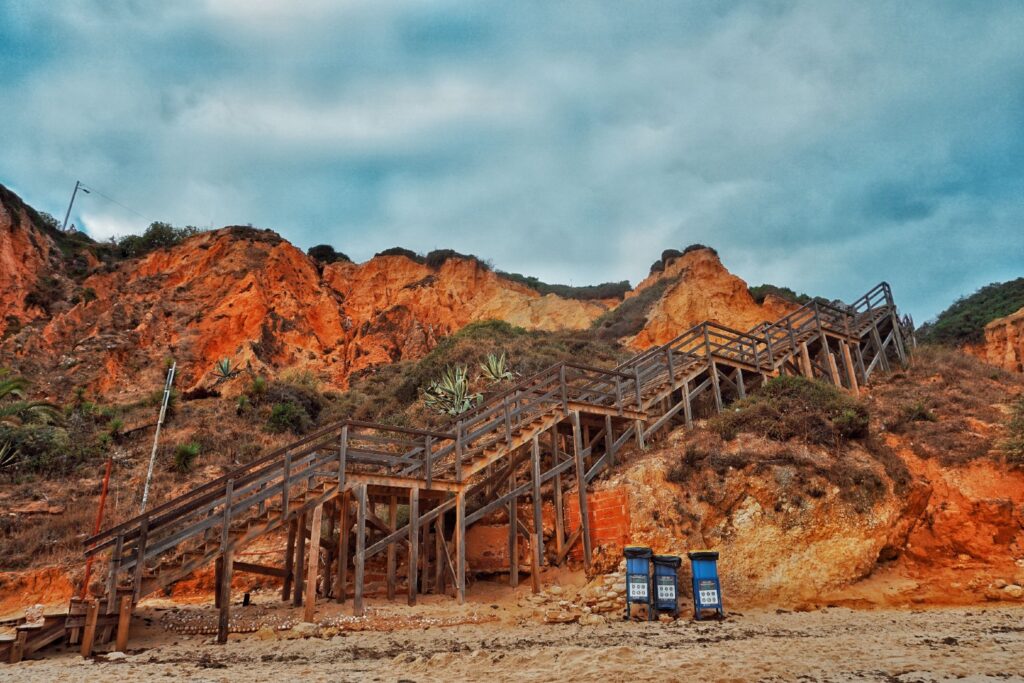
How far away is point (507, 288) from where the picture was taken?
1868 inches

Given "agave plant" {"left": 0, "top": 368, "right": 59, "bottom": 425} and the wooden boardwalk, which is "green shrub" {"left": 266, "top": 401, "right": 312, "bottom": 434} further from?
the wooden boardwalk

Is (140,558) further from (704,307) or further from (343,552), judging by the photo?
(704,307)

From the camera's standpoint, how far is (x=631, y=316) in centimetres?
3775

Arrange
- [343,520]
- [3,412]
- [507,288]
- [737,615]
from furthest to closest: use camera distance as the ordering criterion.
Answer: [507,288] → [3,412] → [343,520] → [737,615]

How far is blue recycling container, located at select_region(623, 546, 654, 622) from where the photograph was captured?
11195mm

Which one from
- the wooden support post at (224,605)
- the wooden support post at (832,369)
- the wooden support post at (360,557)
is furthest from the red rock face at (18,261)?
the wooden support post at (832,369)

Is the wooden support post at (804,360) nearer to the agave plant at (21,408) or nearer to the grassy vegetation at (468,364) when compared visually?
the grassy vegetation at (468,364)

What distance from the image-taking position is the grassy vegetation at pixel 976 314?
119ft

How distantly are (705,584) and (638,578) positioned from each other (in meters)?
1.12

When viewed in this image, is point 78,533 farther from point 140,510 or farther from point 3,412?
point 3,412

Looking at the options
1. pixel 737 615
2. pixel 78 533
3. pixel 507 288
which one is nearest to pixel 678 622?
pixel 737 615

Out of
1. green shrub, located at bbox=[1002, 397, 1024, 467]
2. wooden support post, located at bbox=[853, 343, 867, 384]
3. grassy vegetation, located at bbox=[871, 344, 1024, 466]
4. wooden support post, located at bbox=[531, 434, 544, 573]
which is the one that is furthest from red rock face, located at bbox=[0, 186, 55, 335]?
green shrub, located at bbox=[1002, 397, 1024, 467]

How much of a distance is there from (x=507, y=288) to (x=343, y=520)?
117 ft

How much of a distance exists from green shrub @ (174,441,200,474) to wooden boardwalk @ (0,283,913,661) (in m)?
5.25
